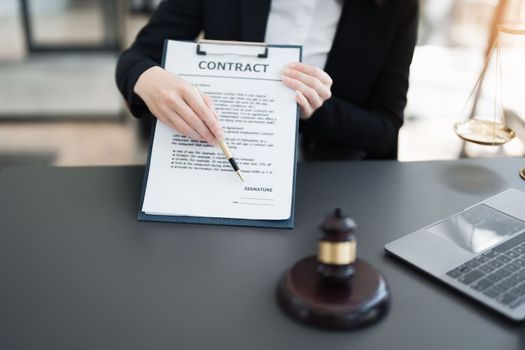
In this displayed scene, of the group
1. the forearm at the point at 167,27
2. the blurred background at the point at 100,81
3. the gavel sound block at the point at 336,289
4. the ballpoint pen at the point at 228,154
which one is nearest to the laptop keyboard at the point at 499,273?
the gavel sound block at the point at 336,289

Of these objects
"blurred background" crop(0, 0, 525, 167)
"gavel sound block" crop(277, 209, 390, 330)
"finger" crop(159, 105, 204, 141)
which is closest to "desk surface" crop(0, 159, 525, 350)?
"gavel sound block" crop(277, 209, 390, 330)

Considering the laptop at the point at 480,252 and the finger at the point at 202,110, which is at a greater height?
the finger at the point at 202,110

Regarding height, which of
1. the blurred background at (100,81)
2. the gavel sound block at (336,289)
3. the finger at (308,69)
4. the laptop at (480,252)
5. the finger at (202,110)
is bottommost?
the blurred background at (100,81)

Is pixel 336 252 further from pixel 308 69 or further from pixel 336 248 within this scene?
pixel 308 69

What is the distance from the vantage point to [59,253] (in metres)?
0.84

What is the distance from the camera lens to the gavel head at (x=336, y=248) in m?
0.72

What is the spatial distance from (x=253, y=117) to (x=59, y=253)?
37 cm

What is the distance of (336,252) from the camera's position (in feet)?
2.35

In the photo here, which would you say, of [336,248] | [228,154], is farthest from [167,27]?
[336,248]

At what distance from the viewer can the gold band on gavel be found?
2.35ft

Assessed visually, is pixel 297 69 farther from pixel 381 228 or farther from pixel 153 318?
pixel 153 318

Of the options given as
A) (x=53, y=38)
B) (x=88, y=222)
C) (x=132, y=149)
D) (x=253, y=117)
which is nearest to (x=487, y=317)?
(x=253, y=117)

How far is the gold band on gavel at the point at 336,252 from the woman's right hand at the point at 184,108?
0.31 m

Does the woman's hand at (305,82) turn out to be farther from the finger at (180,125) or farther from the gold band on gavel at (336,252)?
the gold band on gavel at (336,252)
